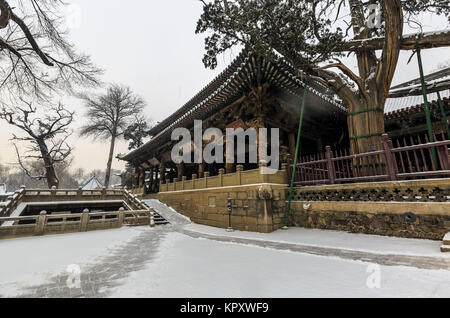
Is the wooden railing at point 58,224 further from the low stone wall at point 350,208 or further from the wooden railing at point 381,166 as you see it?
the wooden railing at point 381,166

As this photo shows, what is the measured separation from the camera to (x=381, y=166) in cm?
528

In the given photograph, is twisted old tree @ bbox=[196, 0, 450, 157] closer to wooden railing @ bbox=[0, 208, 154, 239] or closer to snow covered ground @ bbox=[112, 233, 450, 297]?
snow covered ground @ bbox=[112, 233, 450, 297]

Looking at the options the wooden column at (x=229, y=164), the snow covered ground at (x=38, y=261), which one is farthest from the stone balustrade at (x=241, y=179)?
the snow covered ground at (x=38, y=261)

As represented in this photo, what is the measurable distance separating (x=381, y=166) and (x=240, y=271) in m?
4.90

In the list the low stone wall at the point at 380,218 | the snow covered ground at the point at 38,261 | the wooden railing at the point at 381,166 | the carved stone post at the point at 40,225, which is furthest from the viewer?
the carved stone post at the point at 40,225

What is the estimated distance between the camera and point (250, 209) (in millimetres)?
6574

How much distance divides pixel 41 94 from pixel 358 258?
10.7 metres

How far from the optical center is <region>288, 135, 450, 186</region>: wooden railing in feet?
14.0

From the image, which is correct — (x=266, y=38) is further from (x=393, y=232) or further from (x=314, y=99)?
(x=393, y=232)

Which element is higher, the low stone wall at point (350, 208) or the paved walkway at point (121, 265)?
the low stone wall at point (350, 208)

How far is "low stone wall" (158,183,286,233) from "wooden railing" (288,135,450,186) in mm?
1153

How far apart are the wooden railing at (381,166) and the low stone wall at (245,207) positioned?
3.78ft

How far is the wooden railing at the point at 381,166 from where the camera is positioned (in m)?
4.27
